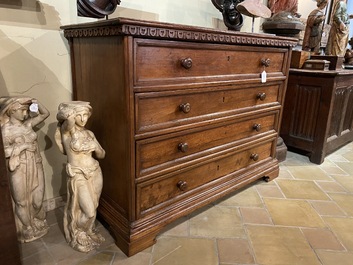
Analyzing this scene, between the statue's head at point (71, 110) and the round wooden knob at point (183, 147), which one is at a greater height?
the statue's head at point (71, 110)

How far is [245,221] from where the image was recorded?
1.90 meters

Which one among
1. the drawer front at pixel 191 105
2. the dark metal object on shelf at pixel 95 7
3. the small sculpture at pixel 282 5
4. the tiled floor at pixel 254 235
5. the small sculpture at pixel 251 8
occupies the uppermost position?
the small sculpture at pixel 282 5

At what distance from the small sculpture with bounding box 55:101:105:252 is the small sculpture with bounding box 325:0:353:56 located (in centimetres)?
336

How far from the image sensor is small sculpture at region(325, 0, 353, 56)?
3.36m

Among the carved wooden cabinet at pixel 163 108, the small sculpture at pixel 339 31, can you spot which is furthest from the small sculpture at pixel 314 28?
the carved wooden cabinet at pixel 163 108

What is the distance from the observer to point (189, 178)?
1783 mm

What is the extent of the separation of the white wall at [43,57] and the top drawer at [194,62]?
729 millimetres

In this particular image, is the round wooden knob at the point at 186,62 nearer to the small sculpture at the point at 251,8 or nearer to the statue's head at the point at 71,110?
the statue's head at the point at 71,110

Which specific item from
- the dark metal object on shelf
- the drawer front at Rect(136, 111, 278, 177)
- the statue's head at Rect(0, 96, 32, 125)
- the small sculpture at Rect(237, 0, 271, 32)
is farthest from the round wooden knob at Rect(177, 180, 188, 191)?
the small sculpture at Rect(237, 0, 271, 32)

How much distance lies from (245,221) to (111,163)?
998 mm

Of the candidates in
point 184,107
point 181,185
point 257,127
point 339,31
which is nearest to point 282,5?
point 339,31

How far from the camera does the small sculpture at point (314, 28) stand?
10.2 feet

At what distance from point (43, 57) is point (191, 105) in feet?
3.14

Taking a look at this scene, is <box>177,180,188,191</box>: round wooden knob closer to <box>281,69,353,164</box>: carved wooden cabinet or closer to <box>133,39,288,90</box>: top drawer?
<box>133,39,288,90</box>: top drawer
